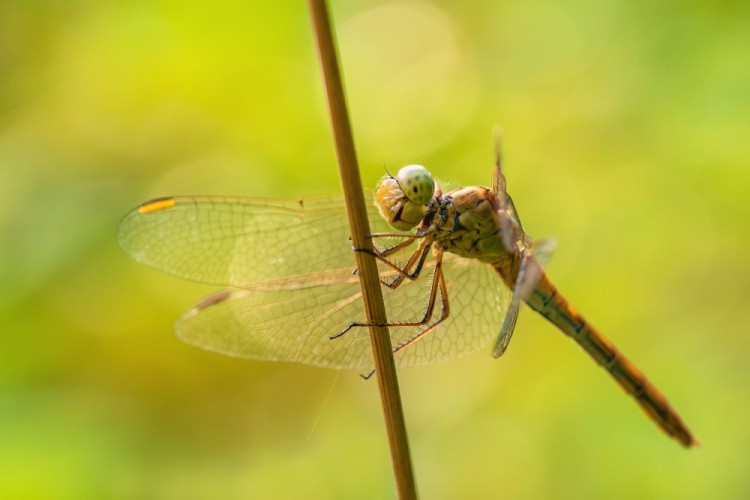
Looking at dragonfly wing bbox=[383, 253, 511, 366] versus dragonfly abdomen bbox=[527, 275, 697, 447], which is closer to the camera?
dragonfly wing bbox=[383, 253, 511, 366]

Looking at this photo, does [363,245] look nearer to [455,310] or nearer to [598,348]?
[455,310]

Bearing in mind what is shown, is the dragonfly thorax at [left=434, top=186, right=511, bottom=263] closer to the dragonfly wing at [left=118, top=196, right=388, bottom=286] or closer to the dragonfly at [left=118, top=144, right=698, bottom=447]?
the dragonfly at [left=118, top=144, right=698, bottom=447]

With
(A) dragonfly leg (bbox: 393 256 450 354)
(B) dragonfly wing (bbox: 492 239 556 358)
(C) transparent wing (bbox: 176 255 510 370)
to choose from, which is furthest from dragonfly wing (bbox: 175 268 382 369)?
(B) dragonfly wing (bbox: 492 239 556 358)

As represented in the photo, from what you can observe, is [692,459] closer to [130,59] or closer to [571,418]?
[571,418]

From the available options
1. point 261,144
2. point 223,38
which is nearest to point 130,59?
point 223,38

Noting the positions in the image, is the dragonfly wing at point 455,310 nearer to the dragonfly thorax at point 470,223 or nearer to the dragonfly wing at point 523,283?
the dragonfly thorax at point 470,223

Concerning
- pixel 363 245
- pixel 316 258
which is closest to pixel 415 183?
pixel 316 258

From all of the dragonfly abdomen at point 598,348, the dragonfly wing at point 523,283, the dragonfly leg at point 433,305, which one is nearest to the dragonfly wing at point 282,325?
the dragonfly leg at point 433,305
